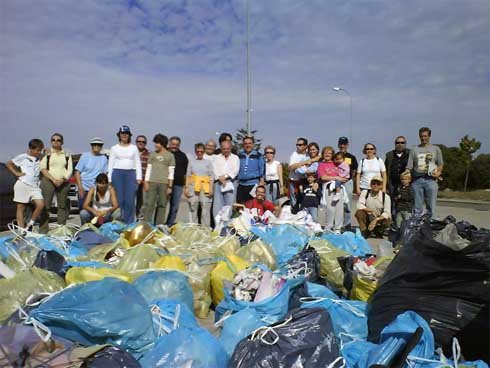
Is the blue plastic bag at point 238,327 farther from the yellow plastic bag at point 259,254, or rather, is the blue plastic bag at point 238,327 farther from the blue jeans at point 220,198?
the blue jeans at point 220,198

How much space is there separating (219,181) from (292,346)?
188 inches

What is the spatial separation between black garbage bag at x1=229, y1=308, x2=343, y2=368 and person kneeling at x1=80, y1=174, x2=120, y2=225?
4.36 metres

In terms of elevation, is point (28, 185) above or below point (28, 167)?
below

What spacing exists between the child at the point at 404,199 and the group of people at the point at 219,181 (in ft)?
0.05

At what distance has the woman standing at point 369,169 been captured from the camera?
7211 millimetres

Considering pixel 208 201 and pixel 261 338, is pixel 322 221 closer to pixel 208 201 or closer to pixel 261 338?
pixel 208 201

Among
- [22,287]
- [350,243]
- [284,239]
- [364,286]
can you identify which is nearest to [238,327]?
[364,286]

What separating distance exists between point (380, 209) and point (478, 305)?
470 centimetres

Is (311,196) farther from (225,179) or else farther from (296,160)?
(225,179)

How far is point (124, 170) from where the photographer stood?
6645mm

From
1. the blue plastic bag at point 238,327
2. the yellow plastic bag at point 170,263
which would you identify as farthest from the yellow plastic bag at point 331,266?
the blue plastic bag at point 238,327

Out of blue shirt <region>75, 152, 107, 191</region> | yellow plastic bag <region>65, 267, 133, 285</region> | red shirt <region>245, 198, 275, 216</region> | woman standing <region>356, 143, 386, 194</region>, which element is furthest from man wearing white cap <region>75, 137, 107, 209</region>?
woman standing <region>356, 143, 386, 194</region>

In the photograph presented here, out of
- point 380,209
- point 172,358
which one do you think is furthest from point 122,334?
point 380,209

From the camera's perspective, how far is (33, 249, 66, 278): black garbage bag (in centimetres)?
357
